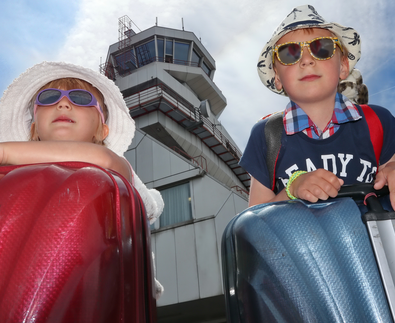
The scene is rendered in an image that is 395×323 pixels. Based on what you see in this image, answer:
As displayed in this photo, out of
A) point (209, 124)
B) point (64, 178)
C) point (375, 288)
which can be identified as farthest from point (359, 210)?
point (209, 124)

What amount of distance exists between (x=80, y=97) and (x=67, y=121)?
16cm

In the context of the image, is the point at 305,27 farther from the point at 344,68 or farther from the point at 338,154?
the point at 338,154

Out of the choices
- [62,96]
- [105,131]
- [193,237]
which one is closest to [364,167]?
[105,131]

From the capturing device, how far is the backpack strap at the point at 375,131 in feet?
5.61

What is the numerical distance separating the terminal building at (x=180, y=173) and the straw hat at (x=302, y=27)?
28.2 ft

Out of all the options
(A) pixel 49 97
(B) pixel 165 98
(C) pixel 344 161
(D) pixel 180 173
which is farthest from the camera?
(B) pixel 165 98

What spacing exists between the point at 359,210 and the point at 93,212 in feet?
2.67

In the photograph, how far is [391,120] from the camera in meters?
1.76

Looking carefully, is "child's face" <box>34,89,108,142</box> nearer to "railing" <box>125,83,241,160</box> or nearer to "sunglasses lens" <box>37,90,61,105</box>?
"sunglasses lens" <box>37,90,61,105</box>

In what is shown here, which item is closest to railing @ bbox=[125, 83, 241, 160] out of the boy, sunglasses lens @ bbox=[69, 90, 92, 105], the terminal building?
the terminal building

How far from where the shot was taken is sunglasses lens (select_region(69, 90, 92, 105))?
186 cm

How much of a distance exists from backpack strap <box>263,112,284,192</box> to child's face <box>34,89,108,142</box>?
0.99m

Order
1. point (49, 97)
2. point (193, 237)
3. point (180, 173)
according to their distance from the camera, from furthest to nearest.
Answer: point (180, 173), point (193, 237), point (49, 97)

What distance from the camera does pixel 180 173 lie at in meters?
12.2
